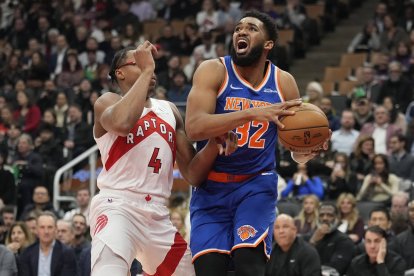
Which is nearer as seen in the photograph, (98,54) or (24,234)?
(24,234)

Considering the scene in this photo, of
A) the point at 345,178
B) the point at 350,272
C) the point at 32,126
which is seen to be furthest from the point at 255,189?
the point at 32,126

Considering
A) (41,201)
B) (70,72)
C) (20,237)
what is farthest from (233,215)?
(70,72)

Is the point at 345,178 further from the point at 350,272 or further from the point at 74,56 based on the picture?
the point at 74,56

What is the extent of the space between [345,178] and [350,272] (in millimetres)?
2981

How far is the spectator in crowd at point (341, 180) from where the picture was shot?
1427 centimetres

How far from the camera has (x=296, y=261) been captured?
1152 cm

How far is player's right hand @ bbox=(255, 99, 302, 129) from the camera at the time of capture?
666 cm

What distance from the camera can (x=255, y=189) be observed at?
7133 mm

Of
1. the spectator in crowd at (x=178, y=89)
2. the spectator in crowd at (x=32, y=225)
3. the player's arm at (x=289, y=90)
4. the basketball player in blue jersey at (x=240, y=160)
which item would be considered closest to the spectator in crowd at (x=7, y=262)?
the spectator in crowd at (x=32, y=225)

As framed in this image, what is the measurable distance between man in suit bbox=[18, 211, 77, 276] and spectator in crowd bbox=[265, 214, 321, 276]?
235 cm

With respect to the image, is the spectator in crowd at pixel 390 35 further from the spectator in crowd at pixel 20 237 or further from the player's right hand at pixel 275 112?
Answer: the player's right hand at pixel 275 112

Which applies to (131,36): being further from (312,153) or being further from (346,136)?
(312,153)

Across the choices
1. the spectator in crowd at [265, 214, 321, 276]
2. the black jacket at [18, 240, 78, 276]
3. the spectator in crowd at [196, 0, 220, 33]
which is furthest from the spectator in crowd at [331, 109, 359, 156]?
the spectator in crowd at [196, 0, 220, 33]

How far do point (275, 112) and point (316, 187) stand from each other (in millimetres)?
7859
